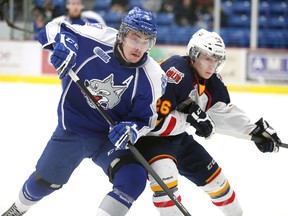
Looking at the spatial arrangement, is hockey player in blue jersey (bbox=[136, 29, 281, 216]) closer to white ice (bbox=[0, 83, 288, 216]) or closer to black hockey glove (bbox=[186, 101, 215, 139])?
black hockey glove (bbox=[186, 101, 215, 139])

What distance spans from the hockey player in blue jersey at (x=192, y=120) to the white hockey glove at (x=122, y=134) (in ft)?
0.92

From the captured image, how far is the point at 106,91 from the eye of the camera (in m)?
2.76

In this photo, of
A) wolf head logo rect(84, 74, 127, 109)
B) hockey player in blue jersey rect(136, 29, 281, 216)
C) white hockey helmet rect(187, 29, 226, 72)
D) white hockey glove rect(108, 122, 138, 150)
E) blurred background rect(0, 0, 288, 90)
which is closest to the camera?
white hockey glove rect(108, 122, 138, 150)

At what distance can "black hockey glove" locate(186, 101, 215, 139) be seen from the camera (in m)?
3.01

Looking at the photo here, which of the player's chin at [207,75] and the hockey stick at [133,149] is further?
the player's chin at [207,75]

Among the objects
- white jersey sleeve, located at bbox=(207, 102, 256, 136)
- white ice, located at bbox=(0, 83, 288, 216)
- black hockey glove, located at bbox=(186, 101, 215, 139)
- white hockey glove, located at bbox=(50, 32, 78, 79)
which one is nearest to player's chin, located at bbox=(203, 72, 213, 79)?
black hockey glove, located at bbox=(186, 101, 215, 139)

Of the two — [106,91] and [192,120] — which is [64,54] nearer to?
[106,91]

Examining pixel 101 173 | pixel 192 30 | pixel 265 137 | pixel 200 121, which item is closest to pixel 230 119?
pixel 265 137

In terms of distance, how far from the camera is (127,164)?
272 cm

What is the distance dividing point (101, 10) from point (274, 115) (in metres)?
4.76

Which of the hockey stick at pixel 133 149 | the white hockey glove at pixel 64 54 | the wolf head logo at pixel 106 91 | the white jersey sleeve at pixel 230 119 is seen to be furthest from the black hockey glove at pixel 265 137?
the white hockey glove at pixel 64 54

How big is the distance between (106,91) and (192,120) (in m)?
0.49

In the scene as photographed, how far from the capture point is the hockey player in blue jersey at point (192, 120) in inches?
115

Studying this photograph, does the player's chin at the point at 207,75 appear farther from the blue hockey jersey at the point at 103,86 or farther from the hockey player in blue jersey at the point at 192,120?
the blue hockey jersey at the point at 103,86
